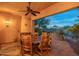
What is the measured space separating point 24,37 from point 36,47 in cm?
24

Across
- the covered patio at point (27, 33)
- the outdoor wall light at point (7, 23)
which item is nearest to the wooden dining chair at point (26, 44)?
the covered patio at point (27, 33)

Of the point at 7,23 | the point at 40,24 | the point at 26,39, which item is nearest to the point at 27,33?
the point at 26,39

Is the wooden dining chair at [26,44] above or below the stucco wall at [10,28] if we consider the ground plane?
below

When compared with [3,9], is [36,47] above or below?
below

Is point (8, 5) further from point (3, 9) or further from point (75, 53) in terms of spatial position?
point (75, 53)

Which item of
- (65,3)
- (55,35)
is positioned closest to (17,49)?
(55,35)

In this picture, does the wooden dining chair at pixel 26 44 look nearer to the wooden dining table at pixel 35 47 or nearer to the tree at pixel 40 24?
the wooden dining table at pixel 35 47

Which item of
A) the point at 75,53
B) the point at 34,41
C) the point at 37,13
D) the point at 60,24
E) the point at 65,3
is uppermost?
the point at 65,3

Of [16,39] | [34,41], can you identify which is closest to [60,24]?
[34,41]

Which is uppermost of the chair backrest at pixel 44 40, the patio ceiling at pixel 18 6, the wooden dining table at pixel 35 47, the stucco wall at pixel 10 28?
the patio ceiling at pixel 18 6

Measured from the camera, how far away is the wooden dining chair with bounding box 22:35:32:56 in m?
2.31

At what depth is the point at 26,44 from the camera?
232 centimetres

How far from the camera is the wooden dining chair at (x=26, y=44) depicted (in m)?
2.31

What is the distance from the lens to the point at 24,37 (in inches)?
91.3
